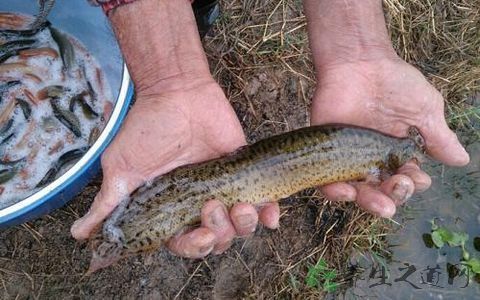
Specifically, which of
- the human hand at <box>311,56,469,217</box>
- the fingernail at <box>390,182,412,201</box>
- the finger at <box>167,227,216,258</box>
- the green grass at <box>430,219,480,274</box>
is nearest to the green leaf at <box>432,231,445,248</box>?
the green grass at <box>430,219,480,274</box>

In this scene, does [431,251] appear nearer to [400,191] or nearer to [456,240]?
[456,240]

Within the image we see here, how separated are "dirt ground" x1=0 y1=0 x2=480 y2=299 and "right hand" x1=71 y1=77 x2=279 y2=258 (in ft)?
3.08

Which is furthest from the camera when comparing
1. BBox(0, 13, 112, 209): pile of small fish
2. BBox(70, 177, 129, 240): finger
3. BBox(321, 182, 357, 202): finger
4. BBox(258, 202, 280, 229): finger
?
BBox(0, 13, 112, 209): pile of small fish

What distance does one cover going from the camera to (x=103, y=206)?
2.43m

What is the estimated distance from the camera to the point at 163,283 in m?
3.43

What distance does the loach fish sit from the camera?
96.8 inches

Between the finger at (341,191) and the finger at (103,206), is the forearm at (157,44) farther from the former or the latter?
the finger at (341,191)

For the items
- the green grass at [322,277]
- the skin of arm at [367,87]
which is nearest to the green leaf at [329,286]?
the green grass at [322,277]

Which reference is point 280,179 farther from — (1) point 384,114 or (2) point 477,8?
(2) point 477,8

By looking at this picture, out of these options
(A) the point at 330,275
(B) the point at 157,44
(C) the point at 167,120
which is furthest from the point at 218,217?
(A) the point at 330,275

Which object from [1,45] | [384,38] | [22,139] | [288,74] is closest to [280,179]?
[384,38]

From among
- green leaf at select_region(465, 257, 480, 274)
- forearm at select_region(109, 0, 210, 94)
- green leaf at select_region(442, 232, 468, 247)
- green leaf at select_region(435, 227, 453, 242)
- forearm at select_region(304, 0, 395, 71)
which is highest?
forearm at select_region(109, 0, 210, 94)

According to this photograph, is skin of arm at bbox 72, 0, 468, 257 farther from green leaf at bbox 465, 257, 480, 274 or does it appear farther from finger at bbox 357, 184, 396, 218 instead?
green leaf at bbox 465, 257, 480, 274

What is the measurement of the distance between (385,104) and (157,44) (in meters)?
1.16
